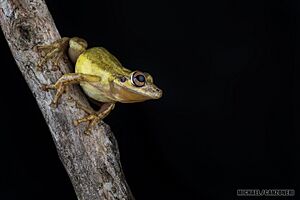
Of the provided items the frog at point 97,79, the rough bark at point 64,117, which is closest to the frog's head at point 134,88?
the frog at point 97,79

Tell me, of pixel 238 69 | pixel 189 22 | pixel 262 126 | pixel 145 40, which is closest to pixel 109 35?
pixel 145 40

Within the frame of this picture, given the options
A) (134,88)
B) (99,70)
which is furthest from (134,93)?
(99,70)

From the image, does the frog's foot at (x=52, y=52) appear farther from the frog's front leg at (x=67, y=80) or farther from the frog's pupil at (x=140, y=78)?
the frog's pupil at (x=140, y=78)

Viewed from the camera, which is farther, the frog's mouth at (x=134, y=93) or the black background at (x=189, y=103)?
the black background at (x=189, y=103)

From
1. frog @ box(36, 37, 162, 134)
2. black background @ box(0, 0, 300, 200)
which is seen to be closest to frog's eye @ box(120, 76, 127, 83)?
frog @ box(36, 37, 162, 134)

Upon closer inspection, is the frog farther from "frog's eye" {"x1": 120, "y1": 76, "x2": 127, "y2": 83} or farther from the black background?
the black background

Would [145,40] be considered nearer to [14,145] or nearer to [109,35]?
[109,35]

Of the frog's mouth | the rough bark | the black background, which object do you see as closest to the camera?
the frog's mouth
